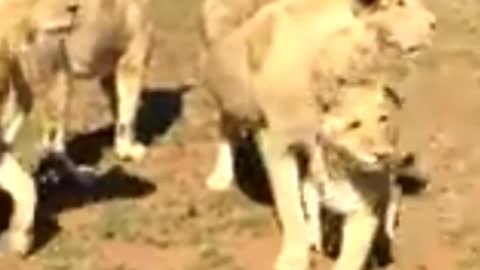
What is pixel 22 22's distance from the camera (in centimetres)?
673

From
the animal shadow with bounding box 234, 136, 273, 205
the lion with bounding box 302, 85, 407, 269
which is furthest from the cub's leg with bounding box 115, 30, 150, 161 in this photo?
the lion with bounding box 302, 85, 407, 269

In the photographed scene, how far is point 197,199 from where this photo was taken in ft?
24.4

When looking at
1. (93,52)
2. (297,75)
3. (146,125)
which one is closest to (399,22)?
(297,75)

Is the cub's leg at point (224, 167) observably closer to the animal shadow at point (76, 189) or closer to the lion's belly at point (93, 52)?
the animal shadow at point (76, 189)

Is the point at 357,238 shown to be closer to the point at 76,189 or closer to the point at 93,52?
the point at 76,189

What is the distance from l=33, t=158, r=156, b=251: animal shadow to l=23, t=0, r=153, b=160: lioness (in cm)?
15

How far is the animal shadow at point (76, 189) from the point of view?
732 cm

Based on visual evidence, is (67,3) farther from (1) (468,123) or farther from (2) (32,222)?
(1) (468,123)

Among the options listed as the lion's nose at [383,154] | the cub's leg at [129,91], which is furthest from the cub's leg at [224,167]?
the lion's nose at [383,154]

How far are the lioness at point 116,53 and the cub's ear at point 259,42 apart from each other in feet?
3.17

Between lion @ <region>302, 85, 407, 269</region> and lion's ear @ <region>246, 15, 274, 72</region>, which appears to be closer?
lion @ <region>302, 85, 407, 269</region>

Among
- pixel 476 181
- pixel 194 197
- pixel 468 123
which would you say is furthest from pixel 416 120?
pixel 194 197

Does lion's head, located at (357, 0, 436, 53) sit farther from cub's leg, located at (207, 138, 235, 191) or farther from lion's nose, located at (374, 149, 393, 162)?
cub's leg, located at (207, 138, 235, 191)

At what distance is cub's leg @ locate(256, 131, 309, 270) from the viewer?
258 inches
